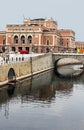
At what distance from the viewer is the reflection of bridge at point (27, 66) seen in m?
55.8

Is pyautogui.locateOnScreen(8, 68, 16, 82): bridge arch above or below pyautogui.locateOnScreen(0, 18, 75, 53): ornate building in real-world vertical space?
below

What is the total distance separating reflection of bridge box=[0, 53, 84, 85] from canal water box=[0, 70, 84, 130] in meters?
1.66

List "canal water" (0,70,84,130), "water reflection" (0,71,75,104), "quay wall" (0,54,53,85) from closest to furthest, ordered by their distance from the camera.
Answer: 1. "canal water" (0,70,84,130)
2. "water reflection" (0,71,75,104)
3. "quay wall" (0,54,53,85)

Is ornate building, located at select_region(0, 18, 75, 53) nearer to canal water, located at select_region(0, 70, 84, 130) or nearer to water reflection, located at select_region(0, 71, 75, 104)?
→ water reflection, located at select_region(0, 71, 75, 104)

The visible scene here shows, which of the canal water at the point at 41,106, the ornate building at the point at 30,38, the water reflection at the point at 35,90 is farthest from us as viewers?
the ornate building at the point at 30,38

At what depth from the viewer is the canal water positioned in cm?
3441

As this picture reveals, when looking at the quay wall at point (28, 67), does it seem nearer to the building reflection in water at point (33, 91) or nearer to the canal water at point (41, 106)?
the building reflection in water at point (33, 91)

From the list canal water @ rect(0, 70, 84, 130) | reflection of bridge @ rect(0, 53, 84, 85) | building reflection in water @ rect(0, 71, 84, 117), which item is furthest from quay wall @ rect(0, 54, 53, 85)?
canal water @ rect(0, 70, 84, 130)

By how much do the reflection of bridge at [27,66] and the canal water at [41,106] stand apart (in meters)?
1.66

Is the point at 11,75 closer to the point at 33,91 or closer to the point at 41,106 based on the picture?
the point at 33,91

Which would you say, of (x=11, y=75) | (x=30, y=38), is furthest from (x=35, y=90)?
(x=30, y=38)

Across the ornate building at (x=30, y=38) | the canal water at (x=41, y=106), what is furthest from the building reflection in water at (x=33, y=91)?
the ornate building at (x=30, y=38)

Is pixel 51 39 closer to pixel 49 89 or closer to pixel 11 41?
pixel 11 41

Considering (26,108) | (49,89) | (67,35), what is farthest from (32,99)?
(67,35)
